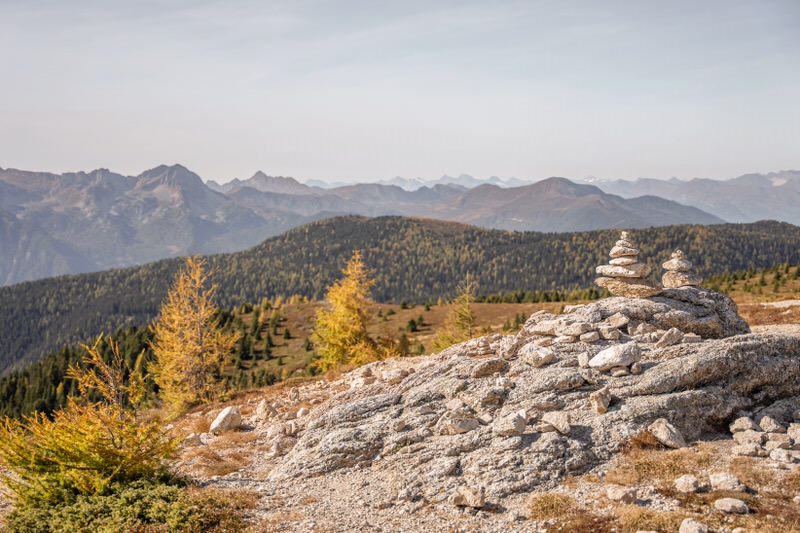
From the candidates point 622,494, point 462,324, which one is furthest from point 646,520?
point 462,324

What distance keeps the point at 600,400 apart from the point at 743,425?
17.0 ft

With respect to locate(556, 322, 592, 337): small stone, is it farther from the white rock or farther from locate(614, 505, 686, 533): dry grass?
the white rock

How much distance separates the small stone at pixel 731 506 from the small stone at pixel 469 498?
6.30 meters

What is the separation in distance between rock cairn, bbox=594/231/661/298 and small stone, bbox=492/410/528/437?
10269 mm

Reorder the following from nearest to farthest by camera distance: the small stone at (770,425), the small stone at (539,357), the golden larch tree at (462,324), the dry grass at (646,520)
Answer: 1. the dry grass at (646,520)
2. the small stone at (770,425)
3. the small stone at (539,357)
4. the golden larch tree at (462,324)

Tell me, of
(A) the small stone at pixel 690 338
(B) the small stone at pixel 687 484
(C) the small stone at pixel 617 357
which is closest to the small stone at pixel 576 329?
(C) the small stone at pixel 617 357

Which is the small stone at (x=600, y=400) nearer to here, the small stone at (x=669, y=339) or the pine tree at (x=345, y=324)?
the small stone at (x=669, y=339)

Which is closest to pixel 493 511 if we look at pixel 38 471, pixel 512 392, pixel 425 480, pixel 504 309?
pixel 425 480

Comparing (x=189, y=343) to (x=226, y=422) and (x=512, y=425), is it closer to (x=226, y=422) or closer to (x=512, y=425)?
(x=226, y=422)

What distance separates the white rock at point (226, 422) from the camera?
90.8 ft

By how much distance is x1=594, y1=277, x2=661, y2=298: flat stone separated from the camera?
2583 centimetres

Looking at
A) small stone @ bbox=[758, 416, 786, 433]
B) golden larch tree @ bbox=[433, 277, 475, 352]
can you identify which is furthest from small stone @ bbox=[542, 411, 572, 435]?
golden larch tree @ bbox=[433, 277, 475, 352]

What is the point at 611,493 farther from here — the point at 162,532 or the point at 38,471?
the point at 38,471

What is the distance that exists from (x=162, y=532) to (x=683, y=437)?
56.8 feet
